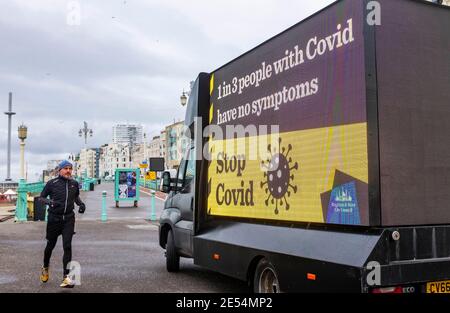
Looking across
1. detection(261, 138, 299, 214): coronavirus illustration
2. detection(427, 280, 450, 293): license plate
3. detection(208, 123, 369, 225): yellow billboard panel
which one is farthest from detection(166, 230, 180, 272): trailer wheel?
detection(427, 280, 450, 293): license plate

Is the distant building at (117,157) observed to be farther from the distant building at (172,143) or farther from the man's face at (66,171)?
the man's face at (66,171)

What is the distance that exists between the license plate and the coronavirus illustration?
5.38ft

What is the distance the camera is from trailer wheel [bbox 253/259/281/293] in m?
5.85

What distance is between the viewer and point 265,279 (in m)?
6.02

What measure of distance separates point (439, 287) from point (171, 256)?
5.00m

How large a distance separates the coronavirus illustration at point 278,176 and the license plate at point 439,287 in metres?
1.64

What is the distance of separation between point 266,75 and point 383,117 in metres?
2.00

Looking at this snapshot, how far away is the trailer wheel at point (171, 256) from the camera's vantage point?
8.68 metres

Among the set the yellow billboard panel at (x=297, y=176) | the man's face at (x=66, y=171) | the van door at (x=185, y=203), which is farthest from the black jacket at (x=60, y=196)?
the yellow billboard panel at (x=297, y=176)

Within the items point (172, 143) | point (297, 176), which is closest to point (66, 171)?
point (297, 176)

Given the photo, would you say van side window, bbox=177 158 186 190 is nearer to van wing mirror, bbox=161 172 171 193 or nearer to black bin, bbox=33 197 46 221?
van wing mirror, bbox=161 172 171 193

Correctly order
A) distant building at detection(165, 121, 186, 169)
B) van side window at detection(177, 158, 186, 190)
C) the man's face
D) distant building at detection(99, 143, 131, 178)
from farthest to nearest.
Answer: distant building at detection(99, 143, 131, 178) → distant building at detection(165, 121, 186, 169) → van side window at detection(177, 158, 186, 190) → the man's face

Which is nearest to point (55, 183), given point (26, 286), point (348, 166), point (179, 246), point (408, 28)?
point (26, 286)

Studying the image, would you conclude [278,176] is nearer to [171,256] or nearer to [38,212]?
[171,256]
